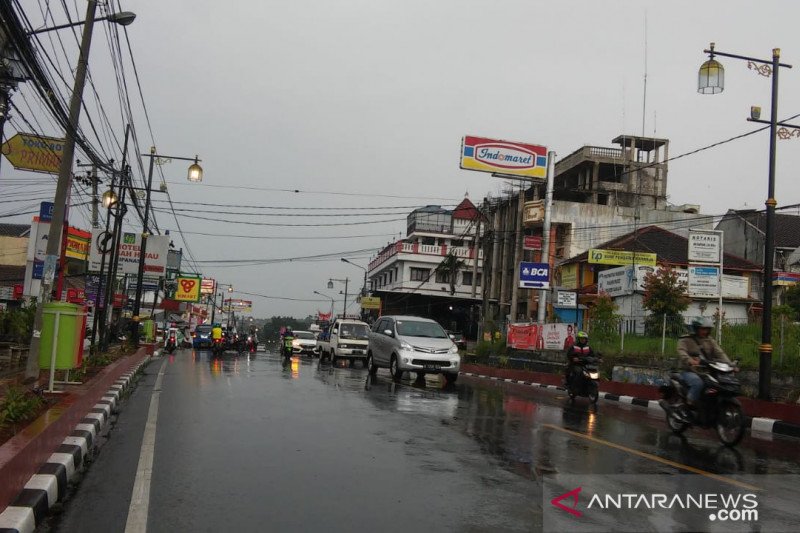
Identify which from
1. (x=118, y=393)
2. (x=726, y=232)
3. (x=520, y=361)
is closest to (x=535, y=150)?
(x=520, y=361)

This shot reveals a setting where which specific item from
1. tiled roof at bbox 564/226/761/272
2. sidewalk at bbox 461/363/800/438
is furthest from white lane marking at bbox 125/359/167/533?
tiled roof at bbox 564/226/761/272

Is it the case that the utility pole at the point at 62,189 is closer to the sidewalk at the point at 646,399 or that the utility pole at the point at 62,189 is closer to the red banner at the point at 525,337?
the sidewalk at the point at 646,399

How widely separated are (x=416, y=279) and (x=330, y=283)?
11.9 m

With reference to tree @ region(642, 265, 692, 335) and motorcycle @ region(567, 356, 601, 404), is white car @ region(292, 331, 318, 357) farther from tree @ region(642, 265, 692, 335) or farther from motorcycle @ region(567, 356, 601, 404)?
motorcycle @ region(567, 356, 601, 404)

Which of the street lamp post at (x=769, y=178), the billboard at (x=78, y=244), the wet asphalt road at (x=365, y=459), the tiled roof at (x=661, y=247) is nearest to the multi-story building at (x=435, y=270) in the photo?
the tiled roof at (x=661, y=247)

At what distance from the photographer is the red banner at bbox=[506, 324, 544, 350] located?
25828 millimetres

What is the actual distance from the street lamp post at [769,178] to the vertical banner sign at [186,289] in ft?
177

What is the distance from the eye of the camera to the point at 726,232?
5344cm

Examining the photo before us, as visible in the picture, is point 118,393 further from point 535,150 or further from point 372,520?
point 535,150

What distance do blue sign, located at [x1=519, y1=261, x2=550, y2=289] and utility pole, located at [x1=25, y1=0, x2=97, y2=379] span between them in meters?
20.2

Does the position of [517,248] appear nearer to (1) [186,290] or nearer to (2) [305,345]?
(2) [305,345]

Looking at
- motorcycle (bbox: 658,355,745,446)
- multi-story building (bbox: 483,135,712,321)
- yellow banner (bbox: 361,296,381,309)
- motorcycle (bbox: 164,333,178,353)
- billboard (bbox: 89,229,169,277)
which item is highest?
multi-story building (bbox: 483,135,712,321)


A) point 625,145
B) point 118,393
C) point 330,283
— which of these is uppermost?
point 625,145

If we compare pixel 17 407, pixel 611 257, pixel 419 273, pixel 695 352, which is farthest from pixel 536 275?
pixel 419 273
